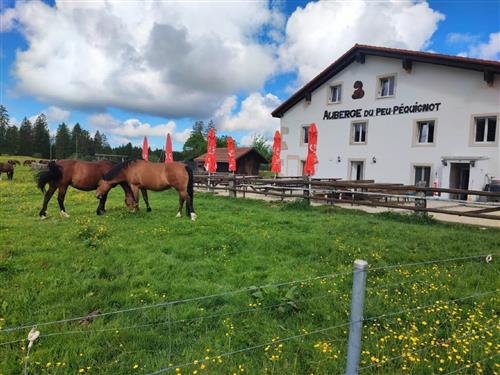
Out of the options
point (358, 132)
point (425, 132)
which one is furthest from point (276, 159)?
point (425, 132)

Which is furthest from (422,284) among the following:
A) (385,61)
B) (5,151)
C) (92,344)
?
(5,151)

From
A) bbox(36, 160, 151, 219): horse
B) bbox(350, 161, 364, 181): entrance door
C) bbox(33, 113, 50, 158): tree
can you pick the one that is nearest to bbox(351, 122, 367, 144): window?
bbox(350, 161, 364, 181): entrance door

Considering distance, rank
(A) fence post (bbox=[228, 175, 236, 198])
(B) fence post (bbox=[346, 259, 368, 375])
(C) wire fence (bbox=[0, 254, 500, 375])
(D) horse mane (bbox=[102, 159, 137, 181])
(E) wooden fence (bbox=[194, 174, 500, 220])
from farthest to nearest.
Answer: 1. (A) fence post (bbox=[228, 175, 236, 198])
2. (E) wooden fence (bbox=[194, 174, 500, 220])
3. (D) horse mane (bbox=[102, 159, 137, 181])
4. (C) wire fence (bbox=[0, 254, 500, 375])
5. (B) fence post (bbox=[346, 259, 368, 375])

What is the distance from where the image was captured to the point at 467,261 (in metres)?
5.45

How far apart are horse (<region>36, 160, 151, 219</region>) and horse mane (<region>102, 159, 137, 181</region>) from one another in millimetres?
377

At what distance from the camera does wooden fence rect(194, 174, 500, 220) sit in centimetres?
906

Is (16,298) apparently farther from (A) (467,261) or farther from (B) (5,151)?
(B) (5,151)

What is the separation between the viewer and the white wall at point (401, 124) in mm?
16578

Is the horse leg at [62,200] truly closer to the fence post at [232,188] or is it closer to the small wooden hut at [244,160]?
the fence post at [232,188]

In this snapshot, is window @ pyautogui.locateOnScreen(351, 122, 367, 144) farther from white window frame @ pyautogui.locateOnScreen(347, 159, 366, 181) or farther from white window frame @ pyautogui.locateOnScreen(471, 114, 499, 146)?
white window frame @ pyautogui.locateOnScreen(471, 114, 499, 146)

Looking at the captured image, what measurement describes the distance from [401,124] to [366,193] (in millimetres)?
9878

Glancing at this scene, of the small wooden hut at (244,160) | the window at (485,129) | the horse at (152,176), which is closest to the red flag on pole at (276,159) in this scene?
the window at (485,129)

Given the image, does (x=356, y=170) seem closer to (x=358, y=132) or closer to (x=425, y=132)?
(x=358, y=132)

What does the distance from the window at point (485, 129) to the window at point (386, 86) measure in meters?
5.03
